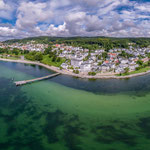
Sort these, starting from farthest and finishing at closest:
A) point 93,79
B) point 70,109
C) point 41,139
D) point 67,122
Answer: point 93,79 < point 70,109 < point 67,122 < point 41,139

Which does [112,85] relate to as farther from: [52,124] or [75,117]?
[52,124]

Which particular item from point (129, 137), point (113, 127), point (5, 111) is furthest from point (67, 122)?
point (5, 111)

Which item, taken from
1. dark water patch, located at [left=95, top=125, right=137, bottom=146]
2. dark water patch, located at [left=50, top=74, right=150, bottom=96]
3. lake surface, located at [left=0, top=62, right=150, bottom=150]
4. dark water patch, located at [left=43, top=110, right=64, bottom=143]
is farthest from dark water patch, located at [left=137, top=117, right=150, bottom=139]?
dark water patch, located at [left=43, top=110, right=64, bottom=143]

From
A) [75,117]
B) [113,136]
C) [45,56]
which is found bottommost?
[113,136]

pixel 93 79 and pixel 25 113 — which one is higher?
pixel 93 79

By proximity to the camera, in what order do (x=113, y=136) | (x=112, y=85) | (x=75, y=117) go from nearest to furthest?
(x=113, y=136) → (x=75, y=117) → (x=112, y=85)

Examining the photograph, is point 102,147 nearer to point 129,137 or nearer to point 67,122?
point 129,137

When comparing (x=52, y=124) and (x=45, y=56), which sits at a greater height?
(x=45, y=56)

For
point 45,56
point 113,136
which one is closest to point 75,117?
point 113,136
